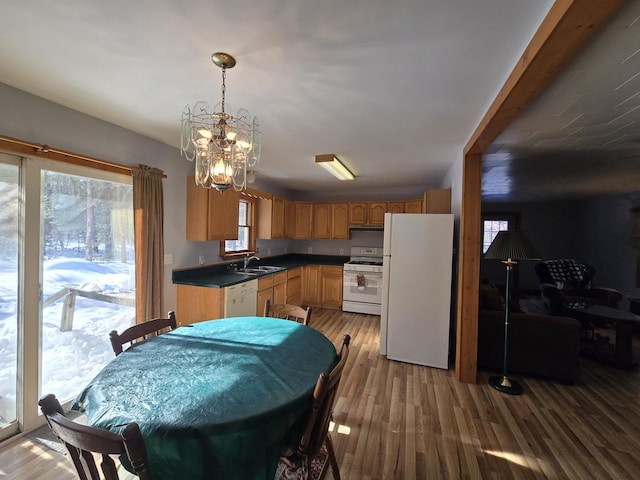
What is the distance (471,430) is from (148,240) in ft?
10.3

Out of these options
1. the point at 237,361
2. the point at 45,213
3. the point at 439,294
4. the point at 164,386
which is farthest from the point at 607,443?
the point at 45,213

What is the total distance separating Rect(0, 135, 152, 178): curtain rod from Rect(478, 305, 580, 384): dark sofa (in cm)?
380

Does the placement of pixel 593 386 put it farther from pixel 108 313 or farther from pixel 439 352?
pixel 108 313

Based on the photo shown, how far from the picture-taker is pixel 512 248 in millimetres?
2611

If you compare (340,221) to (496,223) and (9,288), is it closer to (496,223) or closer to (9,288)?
(496,223)

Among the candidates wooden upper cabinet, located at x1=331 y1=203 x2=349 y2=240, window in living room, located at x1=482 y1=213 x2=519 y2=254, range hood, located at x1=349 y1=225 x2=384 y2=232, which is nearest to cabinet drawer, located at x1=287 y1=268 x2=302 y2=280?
wooden upper cabinet, located at x1=331 y1=203 x2=349 y2=240

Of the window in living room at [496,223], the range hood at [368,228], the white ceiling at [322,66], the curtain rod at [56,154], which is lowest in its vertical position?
the range hood at [368,228]

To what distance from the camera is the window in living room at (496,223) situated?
677 cm

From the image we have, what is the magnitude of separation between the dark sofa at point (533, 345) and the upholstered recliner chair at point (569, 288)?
1483 millimetres

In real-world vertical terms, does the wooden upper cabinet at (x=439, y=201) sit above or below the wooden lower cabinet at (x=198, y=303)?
above

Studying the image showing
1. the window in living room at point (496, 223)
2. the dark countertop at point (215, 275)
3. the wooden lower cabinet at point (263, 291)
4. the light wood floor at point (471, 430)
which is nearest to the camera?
the light wood floor at point (471, 430)

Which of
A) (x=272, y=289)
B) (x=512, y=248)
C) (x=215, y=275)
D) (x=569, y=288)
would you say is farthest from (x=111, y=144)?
(x=569, y=288)

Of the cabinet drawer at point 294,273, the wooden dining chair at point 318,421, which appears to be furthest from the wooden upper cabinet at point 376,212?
the wooden dining chair at point 318,421

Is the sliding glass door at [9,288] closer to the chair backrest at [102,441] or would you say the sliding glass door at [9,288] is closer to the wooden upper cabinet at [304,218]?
the chair backrest at [102,441]
